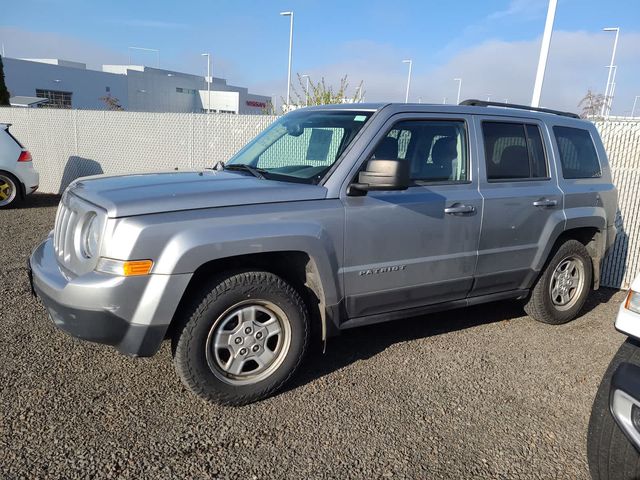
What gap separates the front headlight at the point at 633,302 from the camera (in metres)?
2.36

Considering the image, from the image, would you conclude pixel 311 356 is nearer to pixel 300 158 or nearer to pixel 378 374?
pixel 378 374

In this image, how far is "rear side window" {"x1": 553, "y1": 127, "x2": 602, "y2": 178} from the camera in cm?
472

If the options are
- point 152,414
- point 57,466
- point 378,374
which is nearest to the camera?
point 57,466

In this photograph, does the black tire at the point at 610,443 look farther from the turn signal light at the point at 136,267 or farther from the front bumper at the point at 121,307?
the turn signal light at the point at 136,267

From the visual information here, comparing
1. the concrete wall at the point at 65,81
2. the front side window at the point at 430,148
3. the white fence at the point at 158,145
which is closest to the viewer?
the front side window at the point at 430,148

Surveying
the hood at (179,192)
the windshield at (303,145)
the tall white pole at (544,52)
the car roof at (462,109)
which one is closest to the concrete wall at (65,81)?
the tall white pole at (544,52)

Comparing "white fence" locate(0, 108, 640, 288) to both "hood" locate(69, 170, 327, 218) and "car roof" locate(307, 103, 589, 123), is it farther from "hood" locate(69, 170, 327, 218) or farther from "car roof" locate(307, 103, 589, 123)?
"hood" locate(69, 170, 327, 218)

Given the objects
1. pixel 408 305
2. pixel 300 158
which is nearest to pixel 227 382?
pixel 408 305

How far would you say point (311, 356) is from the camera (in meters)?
4.06

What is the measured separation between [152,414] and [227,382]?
0.48m

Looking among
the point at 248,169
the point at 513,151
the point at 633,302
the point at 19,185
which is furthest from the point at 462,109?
the point at 19,185

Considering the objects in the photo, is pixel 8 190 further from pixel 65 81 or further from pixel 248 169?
pixel 65 81

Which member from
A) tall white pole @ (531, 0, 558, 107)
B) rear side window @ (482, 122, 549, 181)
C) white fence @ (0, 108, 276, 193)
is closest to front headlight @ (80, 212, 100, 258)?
rear side window @ (482, 122, 549, 181)

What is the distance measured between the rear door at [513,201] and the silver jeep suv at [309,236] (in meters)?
0.01
